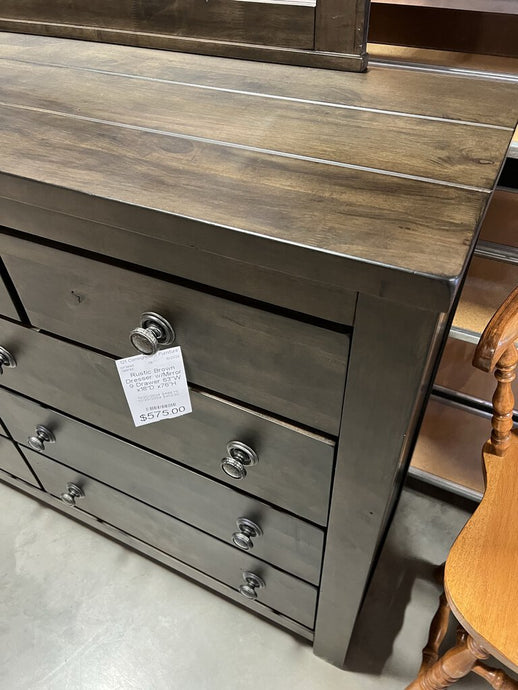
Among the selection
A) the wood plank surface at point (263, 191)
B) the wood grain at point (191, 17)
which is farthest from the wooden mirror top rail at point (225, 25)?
the wood plank surface at point (263, 191)

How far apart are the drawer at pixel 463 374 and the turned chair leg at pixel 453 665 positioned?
20.3 inches

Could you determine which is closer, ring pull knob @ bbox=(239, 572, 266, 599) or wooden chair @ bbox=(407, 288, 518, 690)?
wooden chair @ bbox=(407, 288, 518, 690)

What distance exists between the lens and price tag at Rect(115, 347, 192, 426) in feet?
2.22

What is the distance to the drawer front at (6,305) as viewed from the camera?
0.75m

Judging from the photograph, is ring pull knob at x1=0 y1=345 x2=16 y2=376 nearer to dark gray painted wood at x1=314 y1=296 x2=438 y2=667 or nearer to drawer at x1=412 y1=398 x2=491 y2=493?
dark gray painted wood at x1=314 y1=296 x2=438 y2=667

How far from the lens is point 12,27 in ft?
3.06

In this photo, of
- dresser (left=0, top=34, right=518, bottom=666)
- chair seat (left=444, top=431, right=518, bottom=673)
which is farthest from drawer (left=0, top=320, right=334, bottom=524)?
chair seat (left=444, top=431, right=518, bottom=673)

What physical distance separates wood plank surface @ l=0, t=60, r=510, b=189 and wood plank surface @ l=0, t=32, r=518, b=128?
0.10 feet

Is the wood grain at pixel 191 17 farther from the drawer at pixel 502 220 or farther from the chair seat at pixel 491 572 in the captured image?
the chair seat at pixel 491 572

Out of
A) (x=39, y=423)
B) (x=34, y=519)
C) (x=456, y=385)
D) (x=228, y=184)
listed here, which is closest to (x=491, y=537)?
(x=456, y=385)

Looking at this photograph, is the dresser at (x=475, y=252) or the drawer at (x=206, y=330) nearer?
the drawer at (x=206, y=330)

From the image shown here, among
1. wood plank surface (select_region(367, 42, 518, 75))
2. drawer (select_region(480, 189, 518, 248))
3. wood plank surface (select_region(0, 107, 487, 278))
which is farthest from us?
drawer (select_region(480, 189, 518, 248))

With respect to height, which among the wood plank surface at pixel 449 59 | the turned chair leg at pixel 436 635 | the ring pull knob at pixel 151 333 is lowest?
the turned chair leg at pixel 436 635

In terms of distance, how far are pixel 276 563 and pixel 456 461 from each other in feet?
2.03
